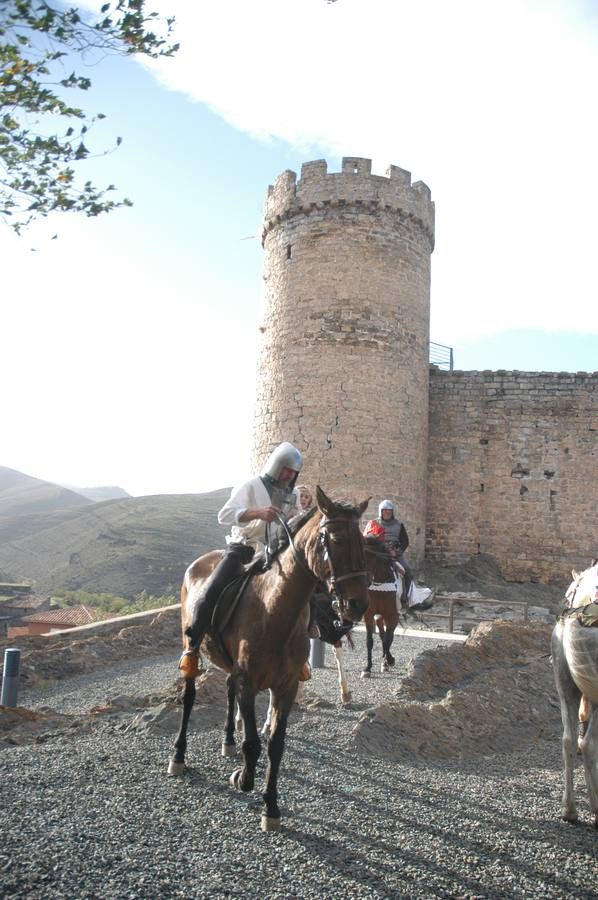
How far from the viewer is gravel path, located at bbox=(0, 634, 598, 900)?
12.0 feet

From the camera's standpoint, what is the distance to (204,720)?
6977 mm

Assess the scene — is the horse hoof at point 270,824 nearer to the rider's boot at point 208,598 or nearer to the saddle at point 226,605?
the saddle at point 226,605

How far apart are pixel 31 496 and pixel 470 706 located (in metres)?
93.0

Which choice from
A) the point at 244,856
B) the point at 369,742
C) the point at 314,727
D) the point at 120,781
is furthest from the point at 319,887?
the point at 314,727

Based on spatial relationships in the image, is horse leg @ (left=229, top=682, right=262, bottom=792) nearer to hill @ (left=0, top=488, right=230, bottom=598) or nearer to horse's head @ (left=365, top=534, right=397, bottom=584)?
horse's head @ (left=365, top=534, right=397, bottom=584)

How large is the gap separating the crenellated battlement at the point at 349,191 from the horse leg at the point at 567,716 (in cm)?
1479

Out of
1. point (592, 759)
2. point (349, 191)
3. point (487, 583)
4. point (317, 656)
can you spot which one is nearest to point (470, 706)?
point (592, 759)

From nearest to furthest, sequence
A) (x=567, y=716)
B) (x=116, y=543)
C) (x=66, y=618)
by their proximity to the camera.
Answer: (x=567, y=716)
(x=66, y=618)
(x=116, y=543)

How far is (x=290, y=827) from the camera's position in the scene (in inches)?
171

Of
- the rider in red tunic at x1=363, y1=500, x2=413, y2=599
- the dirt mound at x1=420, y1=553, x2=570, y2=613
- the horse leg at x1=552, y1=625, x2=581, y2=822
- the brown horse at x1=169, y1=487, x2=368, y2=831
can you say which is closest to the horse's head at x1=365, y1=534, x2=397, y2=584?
the rider in red tunic at x1=363, y1=500, x2=413, y2=599

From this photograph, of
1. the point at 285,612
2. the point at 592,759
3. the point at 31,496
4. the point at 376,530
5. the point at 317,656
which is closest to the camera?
the point at 285,612

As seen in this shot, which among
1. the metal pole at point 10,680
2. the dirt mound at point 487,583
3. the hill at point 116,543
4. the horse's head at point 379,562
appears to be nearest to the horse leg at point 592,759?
the horse's head at point 379,562

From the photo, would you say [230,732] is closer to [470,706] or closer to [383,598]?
[470,706]

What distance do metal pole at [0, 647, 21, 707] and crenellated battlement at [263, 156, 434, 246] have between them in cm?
1330
